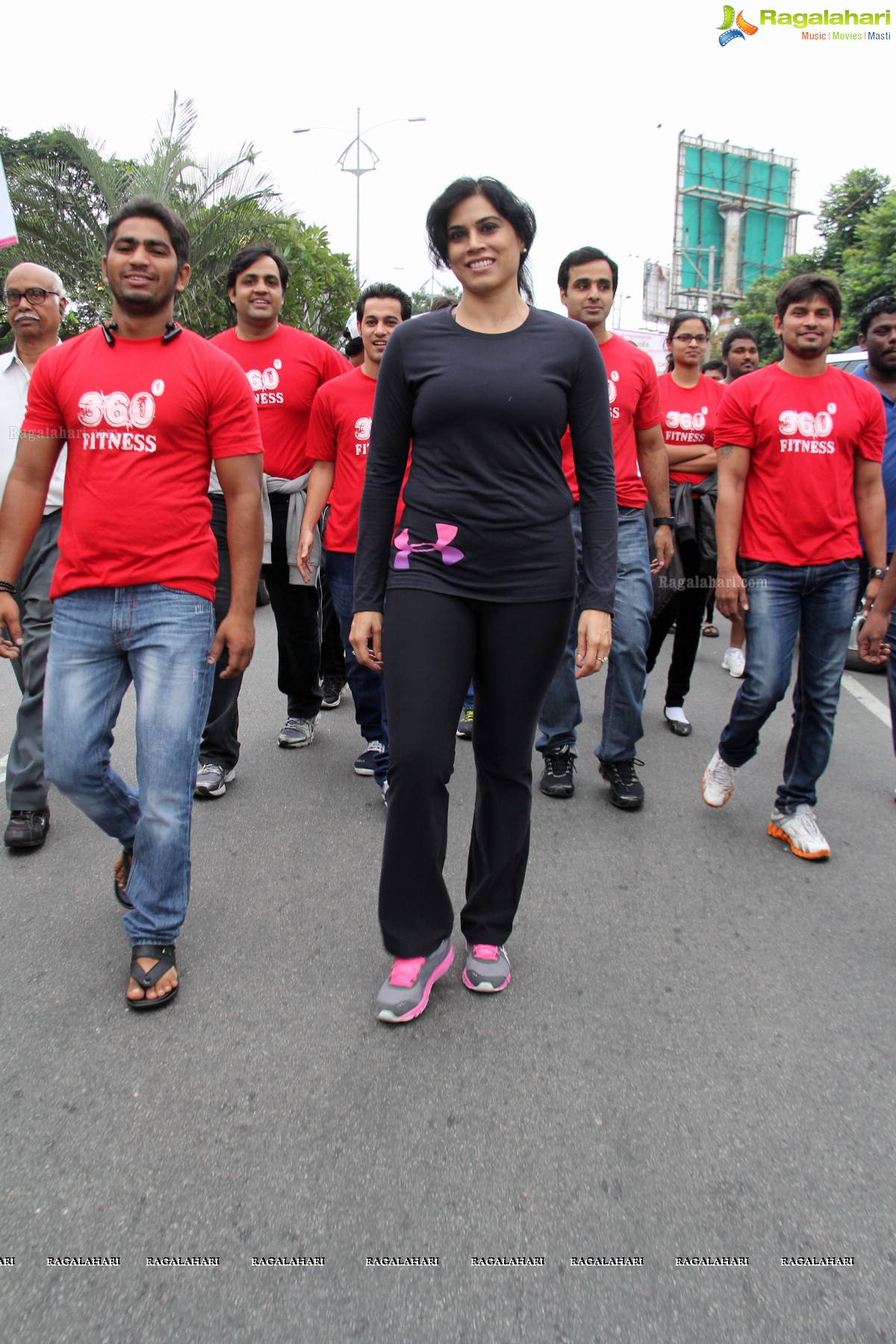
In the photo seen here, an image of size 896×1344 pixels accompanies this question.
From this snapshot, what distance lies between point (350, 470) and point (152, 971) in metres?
2.45

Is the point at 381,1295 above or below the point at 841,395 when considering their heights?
below

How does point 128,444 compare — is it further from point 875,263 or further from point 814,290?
point 875,263

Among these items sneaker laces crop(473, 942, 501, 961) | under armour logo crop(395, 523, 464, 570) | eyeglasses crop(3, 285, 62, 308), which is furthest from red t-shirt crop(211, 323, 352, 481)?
sneaker laces crop(473, 942, 501, 961)

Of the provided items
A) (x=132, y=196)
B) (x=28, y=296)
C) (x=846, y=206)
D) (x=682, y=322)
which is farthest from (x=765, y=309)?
(x=28, y=296)

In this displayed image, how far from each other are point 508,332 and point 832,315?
181cm

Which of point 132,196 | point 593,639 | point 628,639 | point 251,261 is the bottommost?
point 628,639

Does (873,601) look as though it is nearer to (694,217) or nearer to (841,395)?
(841,395)

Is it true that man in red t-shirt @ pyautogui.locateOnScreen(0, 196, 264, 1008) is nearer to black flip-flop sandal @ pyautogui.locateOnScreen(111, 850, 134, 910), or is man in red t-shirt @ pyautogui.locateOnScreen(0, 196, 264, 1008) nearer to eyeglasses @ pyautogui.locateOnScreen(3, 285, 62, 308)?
black flip-flop sandal @ pyautogui.locateOnScreen(111, 850, 134, 910)

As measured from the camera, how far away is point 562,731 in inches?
178

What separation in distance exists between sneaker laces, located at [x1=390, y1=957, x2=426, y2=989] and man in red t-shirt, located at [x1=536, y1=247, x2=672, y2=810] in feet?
6.01

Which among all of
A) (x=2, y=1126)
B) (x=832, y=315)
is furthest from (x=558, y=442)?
(x=2, y=1126)

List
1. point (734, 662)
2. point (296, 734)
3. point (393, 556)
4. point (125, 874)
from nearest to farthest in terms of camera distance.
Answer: point (393, 556) → point (125, 874) → point (296, 734) → point (734, 662)

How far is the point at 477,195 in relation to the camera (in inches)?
99.5

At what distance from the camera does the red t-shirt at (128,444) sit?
2.66 metres
